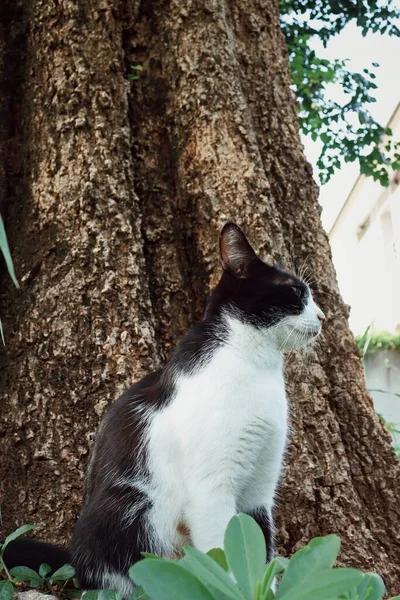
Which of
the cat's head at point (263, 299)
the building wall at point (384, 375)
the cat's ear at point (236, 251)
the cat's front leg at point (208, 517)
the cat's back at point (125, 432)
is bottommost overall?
the building wall at point (384, 375)

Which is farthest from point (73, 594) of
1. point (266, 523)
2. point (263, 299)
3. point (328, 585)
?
point (328, 585)

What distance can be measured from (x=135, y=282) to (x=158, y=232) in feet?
0.85

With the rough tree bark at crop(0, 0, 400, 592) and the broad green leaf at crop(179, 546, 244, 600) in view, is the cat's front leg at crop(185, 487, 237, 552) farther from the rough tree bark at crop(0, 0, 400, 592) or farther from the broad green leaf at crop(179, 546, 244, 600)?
the broad green leaf at crop(179, 546, 244, 600)

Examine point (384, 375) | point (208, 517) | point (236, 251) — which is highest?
point (236, 251)

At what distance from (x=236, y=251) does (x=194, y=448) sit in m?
0.57

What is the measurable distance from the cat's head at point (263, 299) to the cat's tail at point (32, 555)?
2.50 feet

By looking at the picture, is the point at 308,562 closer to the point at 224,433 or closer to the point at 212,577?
the point at 212,577

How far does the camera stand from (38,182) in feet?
7.85

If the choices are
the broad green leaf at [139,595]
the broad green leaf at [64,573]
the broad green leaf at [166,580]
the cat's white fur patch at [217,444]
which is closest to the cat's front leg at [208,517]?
the cat's white fur patch at [217,444]

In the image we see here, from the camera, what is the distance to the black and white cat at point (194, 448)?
1687 mm

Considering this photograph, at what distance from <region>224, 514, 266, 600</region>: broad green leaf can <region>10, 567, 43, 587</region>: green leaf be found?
1023 mm

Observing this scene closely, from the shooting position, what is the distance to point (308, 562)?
881 mm

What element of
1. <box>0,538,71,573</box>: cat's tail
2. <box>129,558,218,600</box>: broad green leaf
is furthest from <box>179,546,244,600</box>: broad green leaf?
<box>0,538,71,573</box>: cat's tail

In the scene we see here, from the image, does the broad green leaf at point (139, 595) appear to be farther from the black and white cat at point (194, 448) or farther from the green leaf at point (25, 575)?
the green leaf at point (25, 575)
